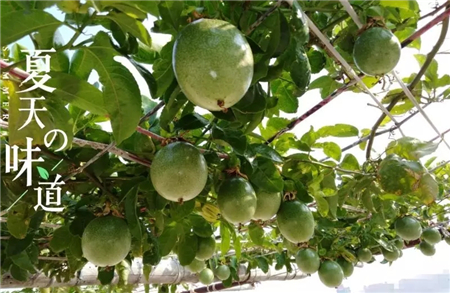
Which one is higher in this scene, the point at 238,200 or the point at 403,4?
the point at 403,4

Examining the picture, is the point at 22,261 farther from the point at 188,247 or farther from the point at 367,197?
the point at 367,197

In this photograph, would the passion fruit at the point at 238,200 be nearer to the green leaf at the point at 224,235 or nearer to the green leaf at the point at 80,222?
the green leaf at the point at 80,222

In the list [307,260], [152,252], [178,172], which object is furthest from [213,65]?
[307,260]

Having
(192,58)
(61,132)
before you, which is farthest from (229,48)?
(61,132)

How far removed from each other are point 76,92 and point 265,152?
0.67 metres

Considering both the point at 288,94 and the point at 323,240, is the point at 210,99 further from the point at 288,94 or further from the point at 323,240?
the point at 323,240

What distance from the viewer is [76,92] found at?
1150mm

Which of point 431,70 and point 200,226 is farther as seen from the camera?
point 200,226

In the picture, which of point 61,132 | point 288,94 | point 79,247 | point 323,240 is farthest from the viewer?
point 323,240

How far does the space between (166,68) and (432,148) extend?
1051 millimetres

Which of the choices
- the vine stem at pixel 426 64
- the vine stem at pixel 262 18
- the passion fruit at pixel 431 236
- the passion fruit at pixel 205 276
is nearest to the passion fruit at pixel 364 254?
the passion fruit at pixel 431 236

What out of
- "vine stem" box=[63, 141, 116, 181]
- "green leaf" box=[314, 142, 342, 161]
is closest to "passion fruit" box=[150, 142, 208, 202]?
"vine stem" box=[63, 141, 116, 181]

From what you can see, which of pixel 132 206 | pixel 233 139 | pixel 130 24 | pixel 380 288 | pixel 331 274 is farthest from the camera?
pixel 380 288

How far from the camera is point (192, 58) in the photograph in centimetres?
94
